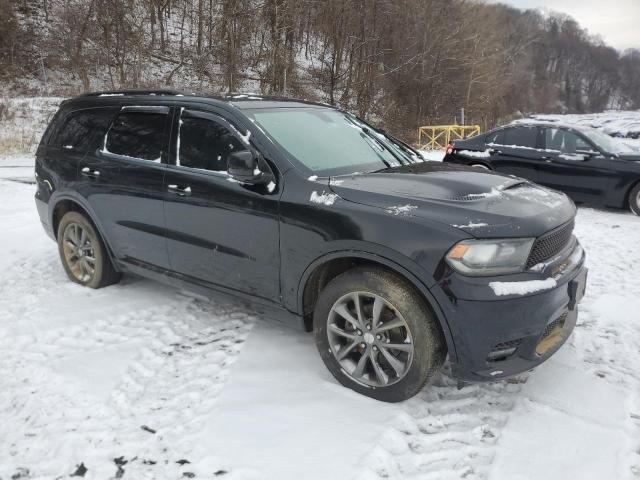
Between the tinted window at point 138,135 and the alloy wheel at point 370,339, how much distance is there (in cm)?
191

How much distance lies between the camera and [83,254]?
4500mm

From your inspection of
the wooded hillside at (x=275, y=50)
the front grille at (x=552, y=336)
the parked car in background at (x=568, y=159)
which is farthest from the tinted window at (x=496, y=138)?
the wooded hillside at (x=275, y=50)

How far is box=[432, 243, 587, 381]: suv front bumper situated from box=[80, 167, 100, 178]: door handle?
305 centimetres

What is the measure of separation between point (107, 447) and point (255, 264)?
4.34 feet

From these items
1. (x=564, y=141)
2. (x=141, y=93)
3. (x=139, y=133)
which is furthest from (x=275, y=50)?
(x=139, y=133)

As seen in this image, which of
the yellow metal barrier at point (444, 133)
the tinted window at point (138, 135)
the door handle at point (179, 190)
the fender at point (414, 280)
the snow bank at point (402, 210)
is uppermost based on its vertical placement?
the yellow metal barrier at point (444, 133)

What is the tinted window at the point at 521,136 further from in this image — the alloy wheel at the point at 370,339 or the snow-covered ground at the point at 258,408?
the alloy wheel at the point at 370,339

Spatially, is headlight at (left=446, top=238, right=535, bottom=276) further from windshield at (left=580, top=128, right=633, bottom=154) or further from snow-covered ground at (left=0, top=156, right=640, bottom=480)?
windshield at (left=580, top=128, right=633, bottom=154)

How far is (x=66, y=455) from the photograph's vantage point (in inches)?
94.1

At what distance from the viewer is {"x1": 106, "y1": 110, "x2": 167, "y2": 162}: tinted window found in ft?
12.2

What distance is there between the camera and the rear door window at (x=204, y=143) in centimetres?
330

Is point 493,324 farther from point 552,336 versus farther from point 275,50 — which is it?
point 275,50

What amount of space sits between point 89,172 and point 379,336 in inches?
115

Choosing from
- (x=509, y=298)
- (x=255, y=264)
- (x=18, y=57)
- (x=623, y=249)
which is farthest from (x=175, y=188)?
(x=18, y=57)
